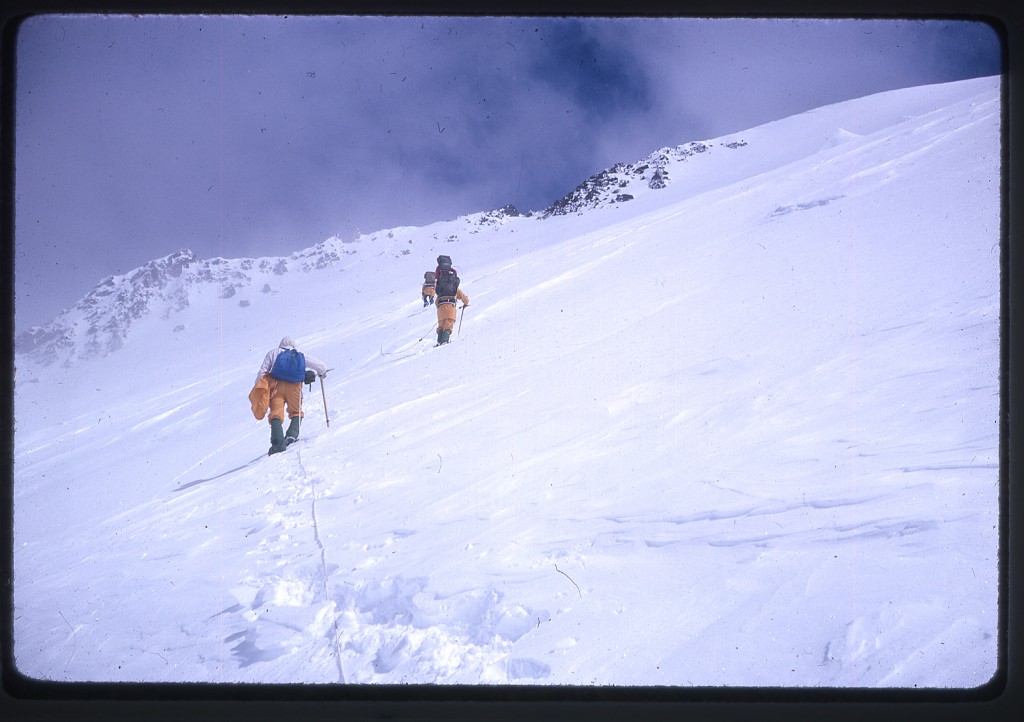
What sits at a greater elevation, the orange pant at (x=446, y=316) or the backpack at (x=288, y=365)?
the orange pant at (x=446, y=316)

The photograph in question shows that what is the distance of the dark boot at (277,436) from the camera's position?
455 cm

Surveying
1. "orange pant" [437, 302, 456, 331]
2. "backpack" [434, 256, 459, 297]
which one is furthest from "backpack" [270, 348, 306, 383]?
"backpack" [434, 256, 459, 297]

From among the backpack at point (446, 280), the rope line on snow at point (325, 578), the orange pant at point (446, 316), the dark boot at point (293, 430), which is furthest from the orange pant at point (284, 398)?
the backpack at point (446, 280)

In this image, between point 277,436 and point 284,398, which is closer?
point 277,436

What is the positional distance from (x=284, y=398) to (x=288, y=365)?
0.31 meters

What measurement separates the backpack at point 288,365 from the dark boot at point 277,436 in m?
0.36

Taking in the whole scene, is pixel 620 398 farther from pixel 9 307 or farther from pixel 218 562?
pixel 9 307

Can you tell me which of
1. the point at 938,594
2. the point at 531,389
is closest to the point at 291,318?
the point at 531,389

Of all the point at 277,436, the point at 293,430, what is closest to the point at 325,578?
the point at 277,436

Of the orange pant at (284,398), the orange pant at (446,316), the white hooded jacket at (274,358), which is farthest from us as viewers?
the orange pant at (446,316)

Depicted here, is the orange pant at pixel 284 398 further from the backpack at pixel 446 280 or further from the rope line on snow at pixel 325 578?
the backpack at pixel 446 280

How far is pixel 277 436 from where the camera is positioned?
4582 mm

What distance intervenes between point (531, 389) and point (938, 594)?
268 cm

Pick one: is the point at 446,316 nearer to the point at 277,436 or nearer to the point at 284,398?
the point at 284,398
